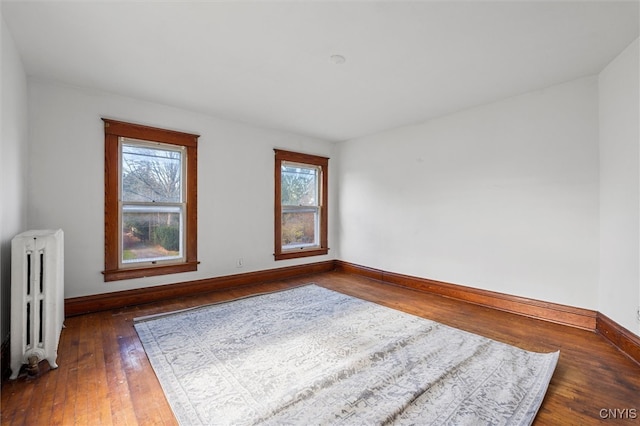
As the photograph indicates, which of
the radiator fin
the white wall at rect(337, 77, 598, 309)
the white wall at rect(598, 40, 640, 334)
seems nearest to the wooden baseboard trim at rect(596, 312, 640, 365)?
the white wall at rect(598, 40, 640, 334)

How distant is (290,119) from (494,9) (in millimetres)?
2854

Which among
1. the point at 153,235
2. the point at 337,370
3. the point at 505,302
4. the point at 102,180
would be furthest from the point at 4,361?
the point at 505,302

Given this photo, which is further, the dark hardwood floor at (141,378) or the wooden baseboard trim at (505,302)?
the wooden baseboard trim at (505,302)

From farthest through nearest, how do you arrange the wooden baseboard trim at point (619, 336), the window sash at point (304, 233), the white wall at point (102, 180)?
the window sash at point (304, 233) → the white wall at point (102, 180) → the wooden baseboard trim at point (619, 336)

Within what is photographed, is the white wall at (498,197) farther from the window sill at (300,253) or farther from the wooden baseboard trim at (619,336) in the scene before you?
the window sill at (300,253)

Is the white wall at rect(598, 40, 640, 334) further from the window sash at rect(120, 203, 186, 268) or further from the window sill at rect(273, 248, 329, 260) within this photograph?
the window sash at rect(120, 203, 186, 268)

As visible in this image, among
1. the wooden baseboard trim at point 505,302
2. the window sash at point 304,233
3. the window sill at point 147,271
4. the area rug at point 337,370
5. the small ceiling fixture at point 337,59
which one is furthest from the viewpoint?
the window sash at point 304,233

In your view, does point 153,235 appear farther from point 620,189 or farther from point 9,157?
point 620,189

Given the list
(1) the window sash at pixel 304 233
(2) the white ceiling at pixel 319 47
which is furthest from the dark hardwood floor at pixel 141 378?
(2) the white ceiling at pixel 319 47

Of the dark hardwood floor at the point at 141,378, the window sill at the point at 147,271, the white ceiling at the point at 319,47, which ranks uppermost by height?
the white ceiling at the point at 319,47

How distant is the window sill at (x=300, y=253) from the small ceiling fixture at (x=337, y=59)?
3183 mm

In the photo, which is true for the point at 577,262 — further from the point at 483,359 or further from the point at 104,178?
the point at 104,178

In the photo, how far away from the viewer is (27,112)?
9.31ft

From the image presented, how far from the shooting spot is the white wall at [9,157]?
6.73ft
